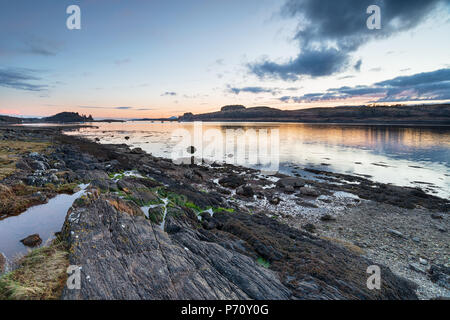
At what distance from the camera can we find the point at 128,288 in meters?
5.81

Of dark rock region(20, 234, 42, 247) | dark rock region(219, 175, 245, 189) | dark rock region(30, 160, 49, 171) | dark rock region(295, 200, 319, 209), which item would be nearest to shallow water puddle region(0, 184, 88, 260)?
dark rock region(20, 234, 42, 247)

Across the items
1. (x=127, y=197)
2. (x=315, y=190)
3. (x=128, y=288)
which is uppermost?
(x=127, y=197)

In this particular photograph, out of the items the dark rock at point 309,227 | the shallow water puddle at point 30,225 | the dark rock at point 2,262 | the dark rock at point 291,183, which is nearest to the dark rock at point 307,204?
the dark rock at point 291,183

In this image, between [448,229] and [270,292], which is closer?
[270,292]

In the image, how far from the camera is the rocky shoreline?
20.8ft

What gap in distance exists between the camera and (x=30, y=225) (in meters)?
9.69

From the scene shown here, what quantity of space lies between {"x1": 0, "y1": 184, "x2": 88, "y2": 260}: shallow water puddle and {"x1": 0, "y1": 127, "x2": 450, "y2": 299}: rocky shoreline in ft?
3.47

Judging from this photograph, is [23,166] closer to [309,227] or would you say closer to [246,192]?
[246,192]

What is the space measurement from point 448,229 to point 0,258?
2842 centimetres

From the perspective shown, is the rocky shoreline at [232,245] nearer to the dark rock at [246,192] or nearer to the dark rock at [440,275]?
the dark rock at [440,275]

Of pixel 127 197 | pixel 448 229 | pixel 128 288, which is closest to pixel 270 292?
pixel 128 288

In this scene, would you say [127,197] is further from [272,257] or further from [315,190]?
[315,190]

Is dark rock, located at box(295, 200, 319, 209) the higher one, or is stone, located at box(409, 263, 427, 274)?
dark rock, located at box(295, 200, 319, 209)

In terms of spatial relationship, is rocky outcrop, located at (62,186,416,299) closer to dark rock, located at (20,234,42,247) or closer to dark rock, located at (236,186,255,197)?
dark rock, located at (20,234,42,247)
